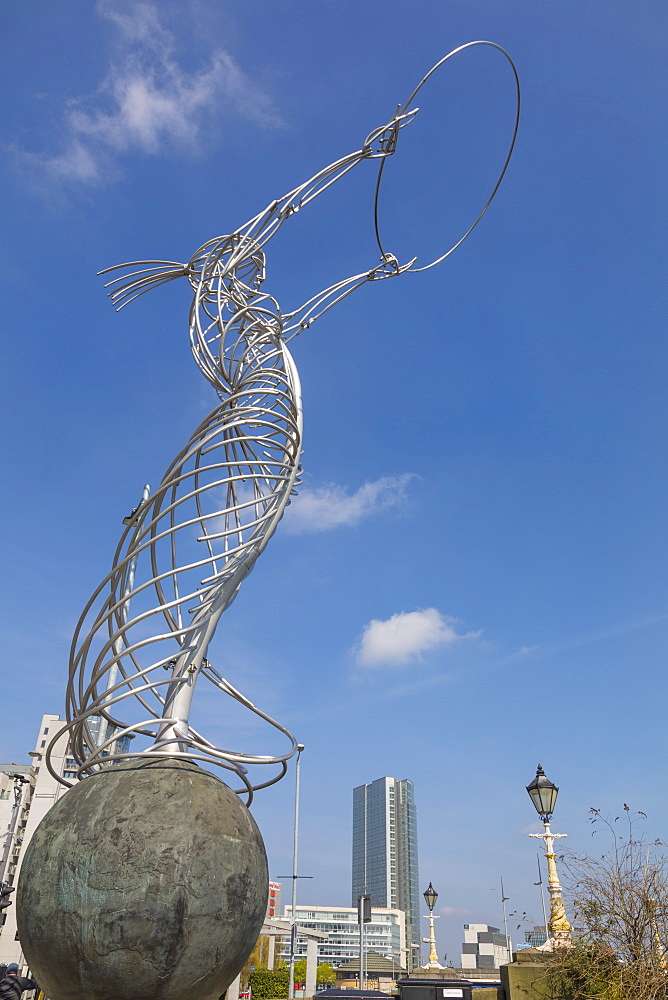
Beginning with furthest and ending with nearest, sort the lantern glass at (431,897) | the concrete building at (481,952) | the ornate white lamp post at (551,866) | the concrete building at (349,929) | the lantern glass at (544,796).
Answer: the concrete building at (349,929)
the concrete building at (481,952)
the lantern glass at (431,897)
the lantern glass at (544,796)
the ornate white lamp post at (551,866)

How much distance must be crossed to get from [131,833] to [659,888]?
9.65 m

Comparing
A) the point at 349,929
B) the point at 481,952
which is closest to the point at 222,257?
the point at 481,952

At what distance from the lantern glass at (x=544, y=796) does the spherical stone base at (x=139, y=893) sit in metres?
8.51

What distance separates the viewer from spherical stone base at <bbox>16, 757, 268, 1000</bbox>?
19.9ft

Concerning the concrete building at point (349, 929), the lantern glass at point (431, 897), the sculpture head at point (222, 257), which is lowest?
the concrete building at point (349, 929)

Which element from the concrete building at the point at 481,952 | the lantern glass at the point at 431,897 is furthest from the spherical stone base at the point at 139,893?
the concrete building at the point at 481,952

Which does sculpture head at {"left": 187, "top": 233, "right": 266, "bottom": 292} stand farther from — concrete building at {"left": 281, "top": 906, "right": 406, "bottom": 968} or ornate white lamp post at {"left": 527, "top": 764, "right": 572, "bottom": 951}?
concrete building at {"left": 281, "top": 906, "right": 406, "bottom": 968}

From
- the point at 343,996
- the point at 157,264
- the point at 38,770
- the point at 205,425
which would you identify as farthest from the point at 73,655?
the point at 38,770

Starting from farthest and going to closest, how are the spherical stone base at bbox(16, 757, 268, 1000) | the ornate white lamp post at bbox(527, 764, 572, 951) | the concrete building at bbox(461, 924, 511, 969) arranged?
1. the concrete building at bbox(461, 924, 511, 969)
2. the ornate white lamp post at bbox(527, 764, 572, 951)
3. the spherical stone base at bbox(16, 757, 268, 1000)

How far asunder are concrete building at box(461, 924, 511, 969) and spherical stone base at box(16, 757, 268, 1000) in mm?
30328

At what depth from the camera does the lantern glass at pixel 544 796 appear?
13.9m

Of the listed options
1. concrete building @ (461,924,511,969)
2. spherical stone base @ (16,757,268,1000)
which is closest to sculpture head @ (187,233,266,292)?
spherical stone base @ (16,757,268,1000)

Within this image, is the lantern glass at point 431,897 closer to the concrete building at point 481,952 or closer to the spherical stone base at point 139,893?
the concrete building at point 481,952

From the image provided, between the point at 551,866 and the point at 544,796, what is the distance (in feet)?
3.83
